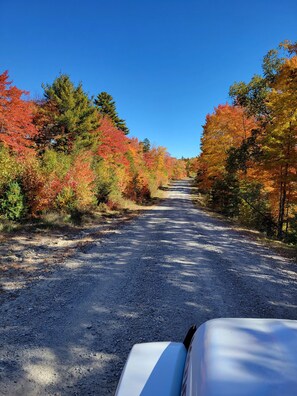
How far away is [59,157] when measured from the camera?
16422mm

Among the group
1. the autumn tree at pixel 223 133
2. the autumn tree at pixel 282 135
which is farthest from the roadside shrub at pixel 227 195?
the autumn tree at pixel 282 135

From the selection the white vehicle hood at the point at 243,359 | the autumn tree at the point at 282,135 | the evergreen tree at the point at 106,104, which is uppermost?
the evergreen tree at the point at 106,104

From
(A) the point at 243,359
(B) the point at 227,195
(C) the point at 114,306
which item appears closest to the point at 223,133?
(B) the point at 227,195

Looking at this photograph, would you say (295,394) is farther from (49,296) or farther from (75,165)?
(75,165)

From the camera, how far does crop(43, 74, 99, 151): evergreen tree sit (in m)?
21.5

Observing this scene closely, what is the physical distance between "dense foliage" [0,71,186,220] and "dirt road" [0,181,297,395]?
5.69 metres

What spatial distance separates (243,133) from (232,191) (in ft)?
16.8

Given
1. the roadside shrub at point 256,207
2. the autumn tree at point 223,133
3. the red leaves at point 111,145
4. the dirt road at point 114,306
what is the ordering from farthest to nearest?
1. the red leaves at point 111,145
2. the autumn tree at point 223,133
3. the roadside shrub at point 256,207
4. the dirt road at point 114,306

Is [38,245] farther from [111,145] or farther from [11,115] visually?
[111,145]

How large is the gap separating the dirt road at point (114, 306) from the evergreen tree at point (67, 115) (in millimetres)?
15736

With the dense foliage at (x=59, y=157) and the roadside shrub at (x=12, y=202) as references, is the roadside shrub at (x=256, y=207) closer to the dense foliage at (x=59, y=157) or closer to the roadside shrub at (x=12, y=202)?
the dense foliage at (x=59, y=157)

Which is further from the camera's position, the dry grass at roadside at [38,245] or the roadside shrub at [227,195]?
the roadside shrub at [227,195]

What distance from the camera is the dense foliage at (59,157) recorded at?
476 inches

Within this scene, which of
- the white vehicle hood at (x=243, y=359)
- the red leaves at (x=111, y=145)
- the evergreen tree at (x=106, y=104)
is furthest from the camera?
the evergreen tree at (x=106, y=104)
